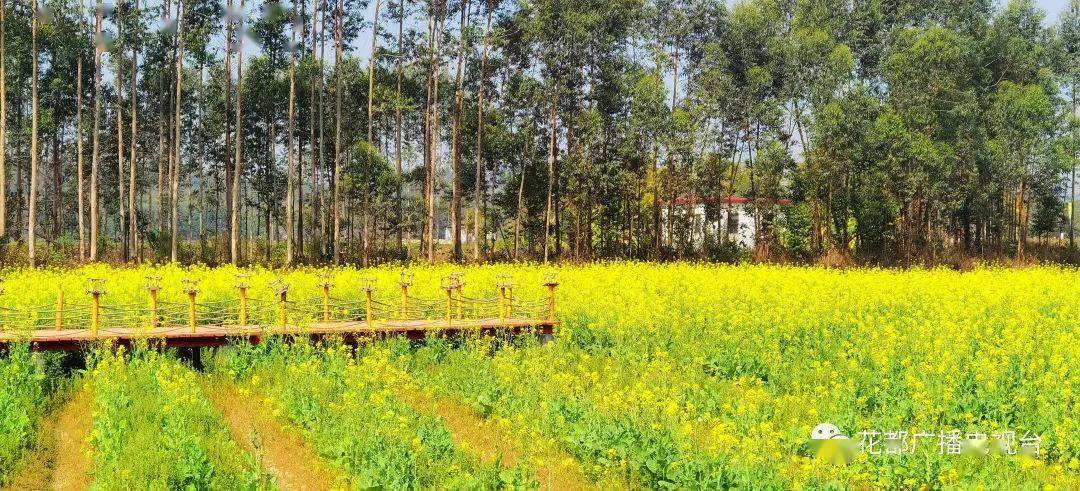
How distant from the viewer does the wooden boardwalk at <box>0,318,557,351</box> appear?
53.0 ft

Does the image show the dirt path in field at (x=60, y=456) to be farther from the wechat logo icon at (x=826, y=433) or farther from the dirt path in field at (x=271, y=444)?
the wechat logo icon at (x=826, y=433)

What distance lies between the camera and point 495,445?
440 inches

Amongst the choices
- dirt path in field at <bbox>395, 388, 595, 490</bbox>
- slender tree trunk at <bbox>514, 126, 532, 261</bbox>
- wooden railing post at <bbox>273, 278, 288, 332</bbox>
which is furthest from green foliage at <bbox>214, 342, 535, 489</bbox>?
slender tree trunk at <bbox>514, 126, 532, 261</bbox>

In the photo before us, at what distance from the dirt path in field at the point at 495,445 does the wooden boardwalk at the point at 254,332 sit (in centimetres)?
373

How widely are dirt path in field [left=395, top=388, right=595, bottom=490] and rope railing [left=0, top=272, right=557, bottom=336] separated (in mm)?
4819

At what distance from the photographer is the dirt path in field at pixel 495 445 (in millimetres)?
10008

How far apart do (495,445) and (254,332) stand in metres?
7.79

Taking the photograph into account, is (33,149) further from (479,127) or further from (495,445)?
(495,445)

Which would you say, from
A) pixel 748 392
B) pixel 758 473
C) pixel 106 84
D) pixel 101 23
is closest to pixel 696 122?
pixel 101 23

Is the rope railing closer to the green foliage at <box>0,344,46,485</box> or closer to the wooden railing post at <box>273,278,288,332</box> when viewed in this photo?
the wooden railing post at <box>273,278,288,332</box>

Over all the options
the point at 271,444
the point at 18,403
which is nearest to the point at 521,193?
the point at 18,403

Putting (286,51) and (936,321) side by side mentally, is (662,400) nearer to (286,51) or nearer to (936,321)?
(936,321)

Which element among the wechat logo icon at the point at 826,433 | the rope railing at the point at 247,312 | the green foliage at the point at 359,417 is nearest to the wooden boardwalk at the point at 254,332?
the rope railing at the point at 247,312

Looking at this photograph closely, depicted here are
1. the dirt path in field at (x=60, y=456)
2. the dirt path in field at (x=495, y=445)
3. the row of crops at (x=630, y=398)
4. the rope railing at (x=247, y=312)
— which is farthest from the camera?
the rope railing at (x=247, y=312)
